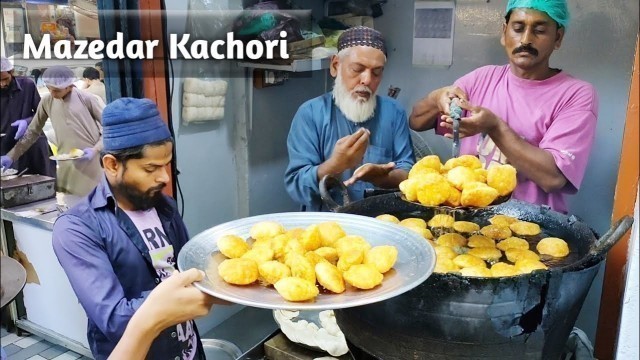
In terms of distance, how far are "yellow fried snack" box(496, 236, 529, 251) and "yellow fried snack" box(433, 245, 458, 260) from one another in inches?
7.8

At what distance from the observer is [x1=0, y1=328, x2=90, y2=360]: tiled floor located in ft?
11.6

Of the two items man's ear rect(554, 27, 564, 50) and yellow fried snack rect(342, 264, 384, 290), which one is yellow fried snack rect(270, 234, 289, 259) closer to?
yellow fried snack rect(342, 264, 384, 290)

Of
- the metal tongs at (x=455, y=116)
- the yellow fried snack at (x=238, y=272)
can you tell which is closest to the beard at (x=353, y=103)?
the metal tongs at (x=455, y=116)

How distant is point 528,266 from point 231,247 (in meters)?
0.96

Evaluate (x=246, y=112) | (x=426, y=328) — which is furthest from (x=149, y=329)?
(x=246, y=112)

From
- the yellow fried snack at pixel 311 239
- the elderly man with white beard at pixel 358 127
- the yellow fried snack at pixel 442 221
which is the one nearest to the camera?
the yellow fried snack at pixel 311 239

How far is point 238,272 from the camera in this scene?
1.31 m

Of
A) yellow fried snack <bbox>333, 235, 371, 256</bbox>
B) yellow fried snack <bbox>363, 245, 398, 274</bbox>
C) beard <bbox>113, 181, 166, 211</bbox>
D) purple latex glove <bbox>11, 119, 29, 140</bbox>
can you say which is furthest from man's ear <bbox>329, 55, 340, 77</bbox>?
purple latex glove <bbox>11, 119, 29, 140</bbox>

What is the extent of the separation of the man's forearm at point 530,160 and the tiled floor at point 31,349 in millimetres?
3093

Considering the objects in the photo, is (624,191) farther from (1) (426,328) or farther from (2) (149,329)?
(2) (149,329)

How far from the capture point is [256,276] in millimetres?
1350

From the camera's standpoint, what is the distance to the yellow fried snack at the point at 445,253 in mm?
1762

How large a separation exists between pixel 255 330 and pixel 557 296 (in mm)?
2389

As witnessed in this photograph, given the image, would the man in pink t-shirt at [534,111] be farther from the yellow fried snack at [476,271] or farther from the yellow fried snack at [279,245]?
the yellow fried snack at [279,245]
